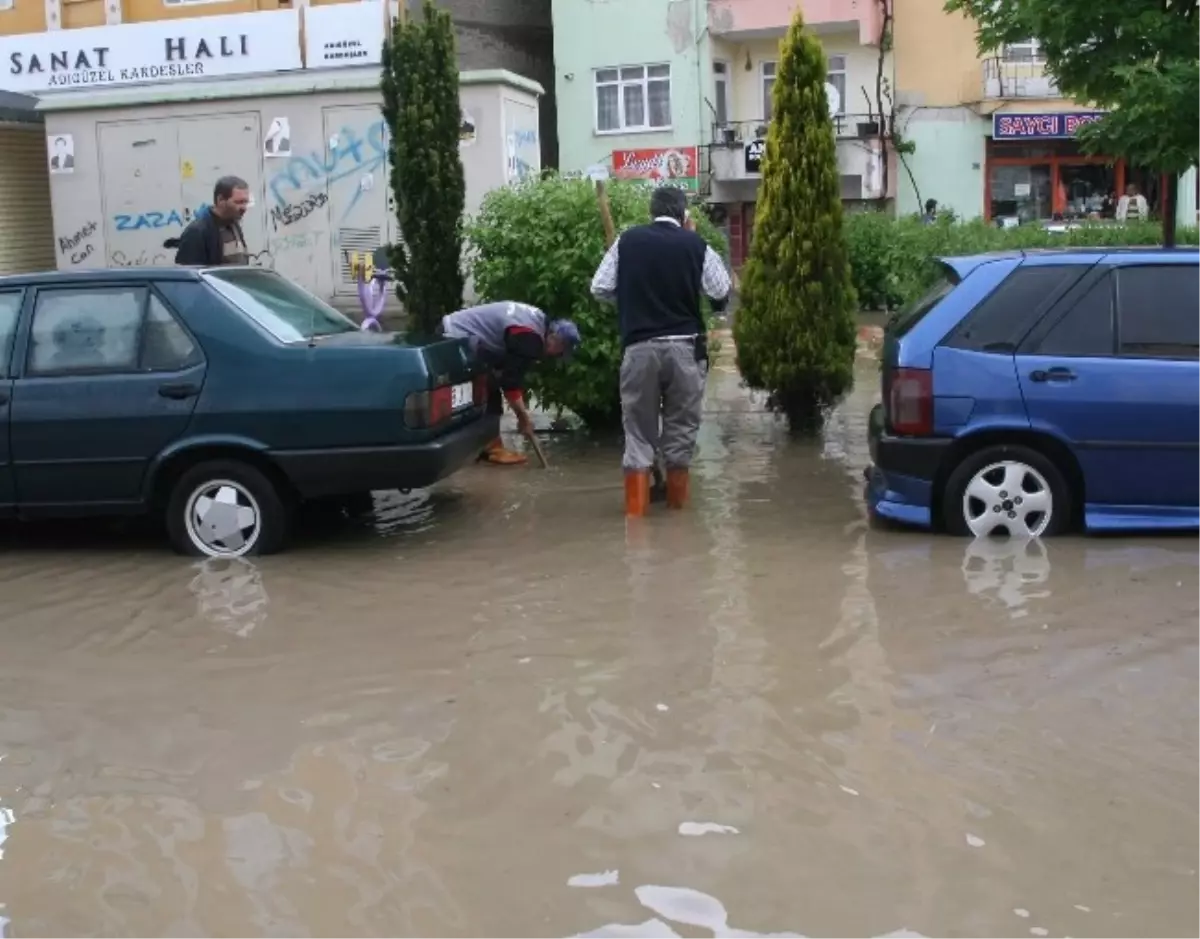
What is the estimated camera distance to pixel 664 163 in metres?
33.6

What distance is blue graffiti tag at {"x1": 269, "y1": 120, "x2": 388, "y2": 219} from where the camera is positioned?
1480 cm

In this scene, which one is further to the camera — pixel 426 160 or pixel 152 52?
pixel 152 52

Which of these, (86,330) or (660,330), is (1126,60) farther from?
(86,330)

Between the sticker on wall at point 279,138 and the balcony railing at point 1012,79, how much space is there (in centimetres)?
2117

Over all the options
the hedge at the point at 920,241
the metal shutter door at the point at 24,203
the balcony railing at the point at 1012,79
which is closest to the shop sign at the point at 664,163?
the balcony railing at the point at 1012,79

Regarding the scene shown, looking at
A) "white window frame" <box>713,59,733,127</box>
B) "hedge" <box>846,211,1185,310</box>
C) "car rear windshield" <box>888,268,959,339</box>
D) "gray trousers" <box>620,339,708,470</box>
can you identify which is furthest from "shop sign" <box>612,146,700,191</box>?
"car rear windshield" <box>888,268,959,339</box>

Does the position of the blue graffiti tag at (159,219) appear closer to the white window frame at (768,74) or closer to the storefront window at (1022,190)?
the white window frame at (768,74)

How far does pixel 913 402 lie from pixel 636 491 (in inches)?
64.8

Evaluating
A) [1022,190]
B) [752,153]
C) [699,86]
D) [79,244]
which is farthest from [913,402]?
[1022,190]

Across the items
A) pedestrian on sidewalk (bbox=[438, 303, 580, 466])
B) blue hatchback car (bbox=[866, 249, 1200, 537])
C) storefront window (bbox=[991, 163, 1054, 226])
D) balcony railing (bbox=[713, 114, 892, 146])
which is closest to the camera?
blue hatchback car (bbox=[866, 249, 1200, 537])

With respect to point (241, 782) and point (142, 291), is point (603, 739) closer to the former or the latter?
point (241, 782)

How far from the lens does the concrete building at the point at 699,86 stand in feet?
107

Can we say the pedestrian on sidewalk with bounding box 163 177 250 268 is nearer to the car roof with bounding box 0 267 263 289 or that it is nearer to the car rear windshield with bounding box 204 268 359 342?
the car rear windshield with bounding box 204 268 359 342

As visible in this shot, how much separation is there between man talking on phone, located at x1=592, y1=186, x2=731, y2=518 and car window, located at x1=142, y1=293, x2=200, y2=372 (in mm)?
2207
